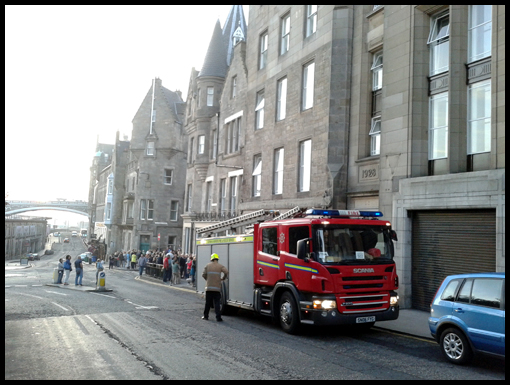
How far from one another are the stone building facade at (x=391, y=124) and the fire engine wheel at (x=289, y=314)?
602 cm

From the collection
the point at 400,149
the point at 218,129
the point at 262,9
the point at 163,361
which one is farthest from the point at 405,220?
the point at 218,129

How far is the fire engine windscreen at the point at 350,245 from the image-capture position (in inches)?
408

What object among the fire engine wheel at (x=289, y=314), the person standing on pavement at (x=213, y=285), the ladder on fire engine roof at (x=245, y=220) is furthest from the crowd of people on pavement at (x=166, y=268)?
the fire engine wheel at (x=289, y=314)

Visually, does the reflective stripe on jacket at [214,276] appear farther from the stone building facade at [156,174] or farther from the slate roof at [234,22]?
the stone building facade at [156,174]

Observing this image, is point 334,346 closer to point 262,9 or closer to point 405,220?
point 405,220

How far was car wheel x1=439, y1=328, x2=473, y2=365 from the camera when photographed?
793 centimetres

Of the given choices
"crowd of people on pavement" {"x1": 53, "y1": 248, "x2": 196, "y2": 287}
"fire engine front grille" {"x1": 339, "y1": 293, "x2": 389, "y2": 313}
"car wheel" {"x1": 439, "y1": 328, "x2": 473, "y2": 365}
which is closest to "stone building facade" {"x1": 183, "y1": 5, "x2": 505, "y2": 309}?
"fire engine front grille" {"x1": 339, "y1": 293, "x2": 389, "y2": 313}

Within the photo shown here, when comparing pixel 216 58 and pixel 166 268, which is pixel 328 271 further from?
pixel 216 58

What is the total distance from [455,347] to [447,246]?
7.12 metres

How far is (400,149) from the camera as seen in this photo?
16.2 metres

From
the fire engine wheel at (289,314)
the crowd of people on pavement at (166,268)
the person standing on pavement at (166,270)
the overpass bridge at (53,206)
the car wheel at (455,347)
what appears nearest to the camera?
the car wheel at (455,347)

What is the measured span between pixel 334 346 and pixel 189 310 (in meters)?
6.19

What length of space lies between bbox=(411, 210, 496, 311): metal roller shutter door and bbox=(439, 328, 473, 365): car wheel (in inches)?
226

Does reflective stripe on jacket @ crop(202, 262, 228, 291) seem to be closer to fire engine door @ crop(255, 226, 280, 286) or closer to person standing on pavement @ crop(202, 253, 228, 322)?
person standing on pavement @ crop(202, 253, 228, 322)
